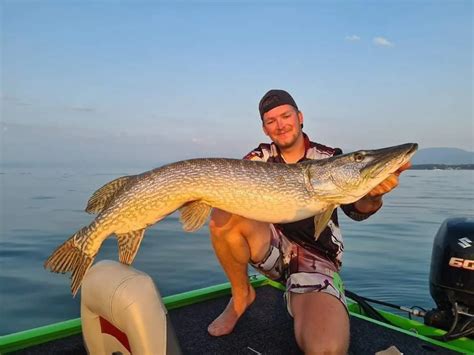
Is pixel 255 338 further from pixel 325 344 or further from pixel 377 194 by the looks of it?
pixel 377 194

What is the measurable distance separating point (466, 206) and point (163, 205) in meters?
14.1

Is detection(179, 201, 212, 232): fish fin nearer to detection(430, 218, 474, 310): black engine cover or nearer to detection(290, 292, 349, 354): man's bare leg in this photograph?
detection(290, 292, 349, 354): man's bare leg

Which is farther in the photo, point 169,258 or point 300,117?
point 169,258

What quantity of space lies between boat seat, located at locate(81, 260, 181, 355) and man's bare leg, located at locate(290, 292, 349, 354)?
915 millimetres

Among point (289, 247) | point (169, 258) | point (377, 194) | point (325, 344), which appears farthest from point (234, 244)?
point (169, 258)

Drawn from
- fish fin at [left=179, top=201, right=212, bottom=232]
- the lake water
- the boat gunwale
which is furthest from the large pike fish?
the lake water

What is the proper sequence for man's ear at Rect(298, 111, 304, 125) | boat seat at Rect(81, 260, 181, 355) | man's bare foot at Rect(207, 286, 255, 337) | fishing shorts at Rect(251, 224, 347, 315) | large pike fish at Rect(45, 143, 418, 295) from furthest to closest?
man's ear at Rect(298, 111, 304, 125) → man's bare foot at Rect(207, 286, 255, 337) → fishing shorts at Rect(251, 224, 347, 315) → large pike fish at Rect(45, 143, 418, 295) → boat seat at Rect(81, 260, 181, 355)

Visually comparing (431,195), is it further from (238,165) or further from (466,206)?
(238,165)

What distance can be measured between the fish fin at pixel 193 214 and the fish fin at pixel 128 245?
0.97 ft

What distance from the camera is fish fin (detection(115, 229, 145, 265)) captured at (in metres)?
2.59

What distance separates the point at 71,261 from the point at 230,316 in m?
1.27

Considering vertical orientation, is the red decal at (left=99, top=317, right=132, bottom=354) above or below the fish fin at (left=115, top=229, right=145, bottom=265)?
below

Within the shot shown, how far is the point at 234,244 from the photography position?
10.3 ft

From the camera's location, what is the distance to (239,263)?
3.23 m
